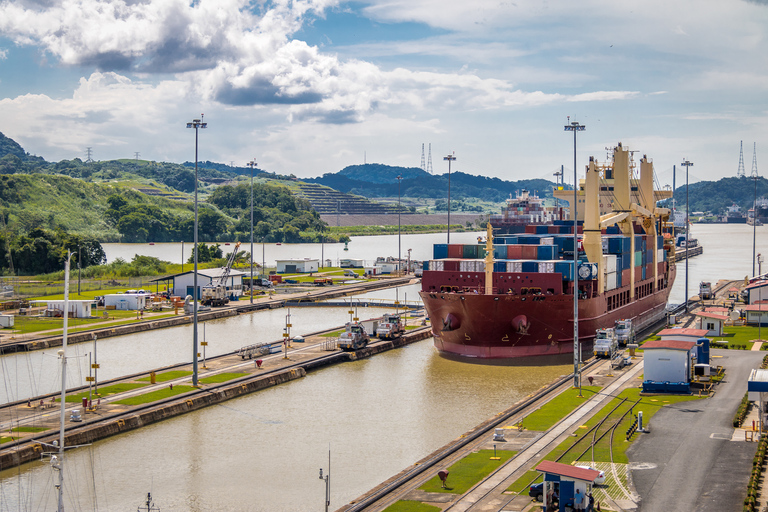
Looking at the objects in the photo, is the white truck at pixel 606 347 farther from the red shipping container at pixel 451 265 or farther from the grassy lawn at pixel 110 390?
the grassy lawn at pixel 110 390

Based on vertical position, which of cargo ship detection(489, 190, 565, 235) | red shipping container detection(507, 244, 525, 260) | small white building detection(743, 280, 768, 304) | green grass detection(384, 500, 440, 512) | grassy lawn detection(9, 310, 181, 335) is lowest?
green grass detection(384, 500, 440, 512)

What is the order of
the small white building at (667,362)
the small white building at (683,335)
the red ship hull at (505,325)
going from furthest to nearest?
1. the red ship hull at (505,325)
2. the small white building at (683,335)
3. the small white building at (667,362)

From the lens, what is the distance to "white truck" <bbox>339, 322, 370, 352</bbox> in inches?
2141

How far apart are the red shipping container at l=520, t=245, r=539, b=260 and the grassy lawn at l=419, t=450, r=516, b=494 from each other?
31.6 m

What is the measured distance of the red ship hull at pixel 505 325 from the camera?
51250 mm

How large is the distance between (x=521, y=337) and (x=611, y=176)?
3323cm

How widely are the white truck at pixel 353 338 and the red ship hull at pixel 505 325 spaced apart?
5209 millimetres

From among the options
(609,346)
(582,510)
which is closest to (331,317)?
(609,346)

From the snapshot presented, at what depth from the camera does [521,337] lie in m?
52.4

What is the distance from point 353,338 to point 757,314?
1340 inches

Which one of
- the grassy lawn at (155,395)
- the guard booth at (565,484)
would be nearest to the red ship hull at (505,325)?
the grassy lawn at (155,395)

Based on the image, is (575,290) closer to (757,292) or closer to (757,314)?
(757,314)

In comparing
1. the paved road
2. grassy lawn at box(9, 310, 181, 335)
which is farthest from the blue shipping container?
grassy lawn at box(9, 310, 181, 335)

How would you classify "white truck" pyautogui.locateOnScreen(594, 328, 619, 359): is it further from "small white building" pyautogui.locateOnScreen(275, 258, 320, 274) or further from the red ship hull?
"small white building" pyautogui.locateOnScreen(275, 258, 320, 274)
